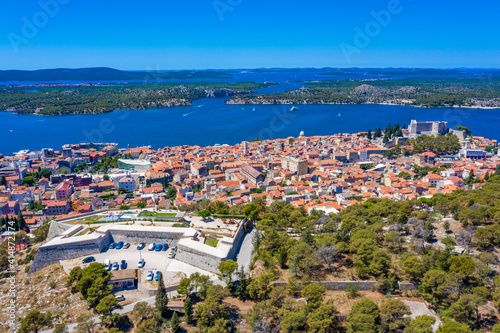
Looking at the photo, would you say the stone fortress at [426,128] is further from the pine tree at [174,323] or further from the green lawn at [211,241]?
the pine tree at [174,323]

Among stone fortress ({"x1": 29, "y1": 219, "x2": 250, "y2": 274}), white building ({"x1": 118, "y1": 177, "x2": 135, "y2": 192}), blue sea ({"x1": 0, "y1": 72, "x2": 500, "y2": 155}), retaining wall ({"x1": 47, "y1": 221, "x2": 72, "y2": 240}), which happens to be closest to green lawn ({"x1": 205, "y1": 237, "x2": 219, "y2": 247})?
stone fortress ({"x1": 29, "y1": 219, "x2": 250, "y2": 274})

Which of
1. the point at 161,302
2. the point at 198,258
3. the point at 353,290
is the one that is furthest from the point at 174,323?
the point at 353,290

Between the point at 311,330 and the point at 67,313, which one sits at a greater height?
the point at 311,330

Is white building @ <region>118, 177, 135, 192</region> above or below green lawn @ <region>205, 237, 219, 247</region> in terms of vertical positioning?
below

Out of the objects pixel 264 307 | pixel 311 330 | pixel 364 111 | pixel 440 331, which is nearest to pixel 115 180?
pixel 264 307

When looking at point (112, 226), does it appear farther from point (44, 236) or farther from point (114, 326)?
point (114, 326)

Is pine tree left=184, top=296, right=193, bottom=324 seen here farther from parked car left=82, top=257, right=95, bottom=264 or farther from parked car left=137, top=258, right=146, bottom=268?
parked car left=82, top=257, right=95, bottom=264

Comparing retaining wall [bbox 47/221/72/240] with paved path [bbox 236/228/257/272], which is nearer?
paved path [bbox 236/228/257/272]
